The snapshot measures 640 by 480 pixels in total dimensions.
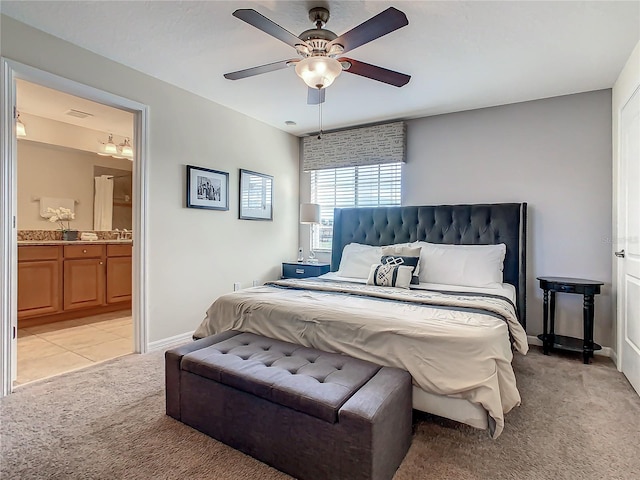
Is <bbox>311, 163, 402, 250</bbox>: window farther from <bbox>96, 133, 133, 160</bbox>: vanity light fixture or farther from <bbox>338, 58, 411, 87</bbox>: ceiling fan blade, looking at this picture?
<bbox>96, 133, 133, 160</bbox>: vanity light fixture

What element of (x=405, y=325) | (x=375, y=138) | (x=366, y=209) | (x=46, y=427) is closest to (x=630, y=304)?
(x=405, y=325)

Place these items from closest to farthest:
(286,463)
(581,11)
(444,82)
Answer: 1. (286,463)
2. (581,11)
3. (444,82)

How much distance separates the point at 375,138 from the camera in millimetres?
4387

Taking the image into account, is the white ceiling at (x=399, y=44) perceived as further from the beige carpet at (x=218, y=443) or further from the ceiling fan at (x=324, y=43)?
the beige carpet at (x=218, y=443)

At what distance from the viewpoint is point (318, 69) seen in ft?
6.82

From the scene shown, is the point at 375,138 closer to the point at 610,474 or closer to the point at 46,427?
the point at 610,474

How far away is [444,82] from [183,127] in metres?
2.57

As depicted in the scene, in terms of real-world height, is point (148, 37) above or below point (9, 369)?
above

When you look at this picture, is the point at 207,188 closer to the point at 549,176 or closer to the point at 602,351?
the point at 549,176

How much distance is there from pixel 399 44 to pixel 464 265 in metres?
2.00

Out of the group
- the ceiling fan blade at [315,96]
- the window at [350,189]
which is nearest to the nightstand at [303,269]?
the window at [350,189]

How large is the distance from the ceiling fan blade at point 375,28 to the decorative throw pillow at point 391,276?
71.5 inches

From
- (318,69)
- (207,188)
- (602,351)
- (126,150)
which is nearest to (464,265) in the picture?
(602,351)

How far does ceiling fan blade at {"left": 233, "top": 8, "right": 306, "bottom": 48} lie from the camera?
70.0 inches
